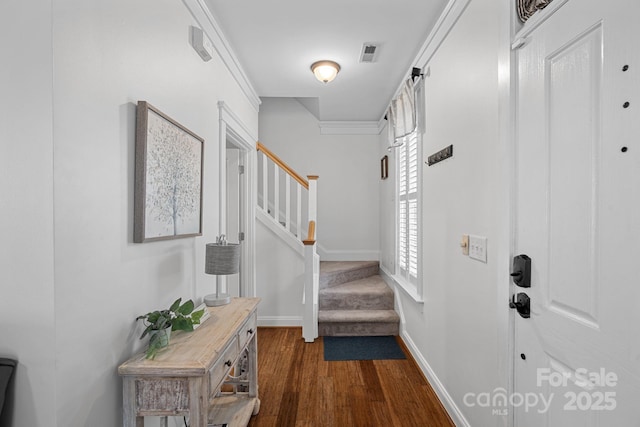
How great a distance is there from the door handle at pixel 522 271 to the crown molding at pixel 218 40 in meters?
2.20

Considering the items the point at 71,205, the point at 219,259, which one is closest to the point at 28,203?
the point at 71,205

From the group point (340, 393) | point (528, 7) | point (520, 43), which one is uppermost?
point (528, 7)

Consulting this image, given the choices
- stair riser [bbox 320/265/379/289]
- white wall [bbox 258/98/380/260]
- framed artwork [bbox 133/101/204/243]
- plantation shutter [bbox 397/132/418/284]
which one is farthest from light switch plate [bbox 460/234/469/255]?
white wall [bbox 258/98/380/260]

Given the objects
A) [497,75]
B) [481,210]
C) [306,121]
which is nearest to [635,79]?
[497,75]

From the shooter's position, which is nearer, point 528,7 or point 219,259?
point 528,7

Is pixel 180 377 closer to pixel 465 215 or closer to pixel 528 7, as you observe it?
pixel 465 215

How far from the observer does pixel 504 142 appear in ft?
4.84

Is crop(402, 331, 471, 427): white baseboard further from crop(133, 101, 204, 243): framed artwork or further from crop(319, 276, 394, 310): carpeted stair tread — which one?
crop(133, 101, 204, 243): framed artwork

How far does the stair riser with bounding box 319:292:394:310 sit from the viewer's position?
378 cm

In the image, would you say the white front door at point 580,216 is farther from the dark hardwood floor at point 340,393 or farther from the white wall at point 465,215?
the dark hardwood floor at point 340,393

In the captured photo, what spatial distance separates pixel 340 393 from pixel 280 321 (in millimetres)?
1506

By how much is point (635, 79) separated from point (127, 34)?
5.81 feet

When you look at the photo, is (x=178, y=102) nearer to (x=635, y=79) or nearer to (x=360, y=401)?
(x=635, y=79)

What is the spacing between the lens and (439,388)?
2.33 m
